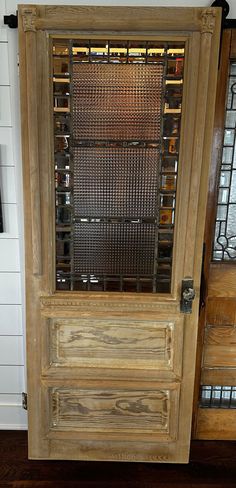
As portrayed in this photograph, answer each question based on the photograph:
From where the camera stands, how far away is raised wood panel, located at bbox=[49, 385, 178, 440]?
6.19 ft

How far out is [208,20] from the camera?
58.8 inches

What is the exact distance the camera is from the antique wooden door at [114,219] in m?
1.55

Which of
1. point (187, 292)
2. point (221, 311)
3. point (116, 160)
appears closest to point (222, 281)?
point (221, 311)

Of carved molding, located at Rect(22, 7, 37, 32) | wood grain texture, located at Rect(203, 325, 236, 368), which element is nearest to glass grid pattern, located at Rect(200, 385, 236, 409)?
wood grain texture, located at Rect(203, 325, 236, 368)

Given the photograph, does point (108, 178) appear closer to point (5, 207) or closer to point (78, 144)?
point (78, 144)

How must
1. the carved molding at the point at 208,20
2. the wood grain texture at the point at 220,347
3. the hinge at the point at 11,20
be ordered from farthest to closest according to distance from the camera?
the wood grain texture at the point at 220,347 → the hinge at the point at 11,20 → the carved molding at the point at 208,20

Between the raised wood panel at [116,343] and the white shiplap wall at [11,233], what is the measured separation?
Result: 307 mm

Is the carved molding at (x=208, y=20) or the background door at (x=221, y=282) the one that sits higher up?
the carved molding at (x=208, y=20)

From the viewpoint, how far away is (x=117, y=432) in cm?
193

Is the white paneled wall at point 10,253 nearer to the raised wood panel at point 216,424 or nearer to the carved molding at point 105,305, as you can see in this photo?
the carved molding at point 105,305

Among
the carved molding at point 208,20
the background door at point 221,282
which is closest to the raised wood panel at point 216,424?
the background door at point 221,282

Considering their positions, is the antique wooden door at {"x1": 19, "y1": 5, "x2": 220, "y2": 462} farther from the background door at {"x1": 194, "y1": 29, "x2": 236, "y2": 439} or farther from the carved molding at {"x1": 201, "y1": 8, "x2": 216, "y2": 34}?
A: the background door at {"x1": 194, "y1": 29, "x2": 236, "y2": 439}

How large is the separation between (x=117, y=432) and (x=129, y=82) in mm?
1636

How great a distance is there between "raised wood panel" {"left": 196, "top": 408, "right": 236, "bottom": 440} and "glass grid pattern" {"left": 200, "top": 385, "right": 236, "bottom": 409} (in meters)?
0.03
